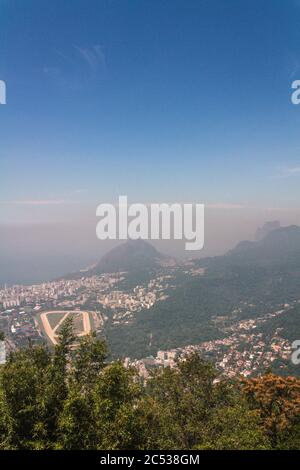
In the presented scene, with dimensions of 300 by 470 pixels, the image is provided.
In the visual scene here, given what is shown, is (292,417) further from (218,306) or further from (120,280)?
(120,280)

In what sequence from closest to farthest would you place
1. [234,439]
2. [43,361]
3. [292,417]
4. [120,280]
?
[234,439]
[292,417]
[43,361]
[120,280]

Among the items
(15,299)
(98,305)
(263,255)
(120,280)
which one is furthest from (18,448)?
(263,255)

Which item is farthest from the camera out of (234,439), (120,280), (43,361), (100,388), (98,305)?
(120,280)

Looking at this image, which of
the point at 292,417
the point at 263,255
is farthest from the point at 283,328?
the point at 263,255

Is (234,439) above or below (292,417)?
above

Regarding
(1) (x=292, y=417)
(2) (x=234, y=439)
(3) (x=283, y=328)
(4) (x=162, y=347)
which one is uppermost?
(2) (x=234, y=439)
